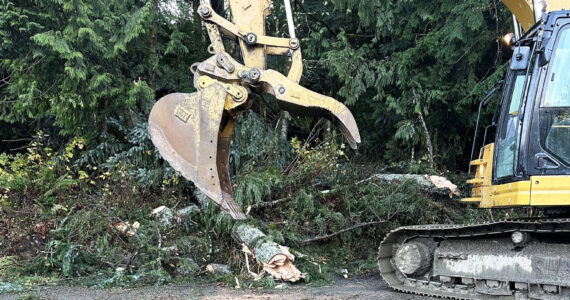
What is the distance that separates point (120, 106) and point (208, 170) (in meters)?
5.10

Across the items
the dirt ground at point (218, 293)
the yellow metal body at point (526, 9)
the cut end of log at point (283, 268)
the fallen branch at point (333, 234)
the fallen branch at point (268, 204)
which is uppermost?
the yellow metal body at point (526, 9)

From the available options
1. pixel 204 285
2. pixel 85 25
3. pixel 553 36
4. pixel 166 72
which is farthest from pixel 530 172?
pixel 166 72

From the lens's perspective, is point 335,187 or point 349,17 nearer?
point 335,187

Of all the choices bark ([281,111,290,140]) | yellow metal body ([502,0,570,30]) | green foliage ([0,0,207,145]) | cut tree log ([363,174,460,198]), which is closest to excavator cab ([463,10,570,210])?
yellow metal body ([502,0,570,30])

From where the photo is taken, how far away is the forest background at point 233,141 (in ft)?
21.8

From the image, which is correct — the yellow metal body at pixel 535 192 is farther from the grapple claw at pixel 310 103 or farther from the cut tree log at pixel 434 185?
the cut tree log at pixel 434 185

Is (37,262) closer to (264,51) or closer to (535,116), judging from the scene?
(264,51)

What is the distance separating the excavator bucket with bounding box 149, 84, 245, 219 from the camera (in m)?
4.38

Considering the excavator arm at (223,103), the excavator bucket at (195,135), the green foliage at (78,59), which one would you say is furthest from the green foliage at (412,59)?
the excavator bucket at (195,135)

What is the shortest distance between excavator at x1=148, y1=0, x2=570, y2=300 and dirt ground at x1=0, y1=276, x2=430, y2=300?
51 centimetres

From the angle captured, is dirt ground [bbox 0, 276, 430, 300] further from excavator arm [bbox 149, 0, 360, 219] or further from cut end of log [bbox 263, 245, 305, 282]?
excavator arm [bbox 149, 0, 360, 219]

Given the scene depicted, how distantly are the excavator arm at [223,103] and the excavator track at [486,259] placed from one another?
5.31 ft

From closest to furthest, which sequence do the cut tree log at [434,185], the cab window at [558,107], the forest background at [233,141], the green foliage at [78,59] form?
the cab window at [558,107] → the forest background at [233,141] → the green foliage at [78,59] → the cut tree log at [434,185]

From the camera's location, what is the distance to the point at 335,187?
27.3 feet
